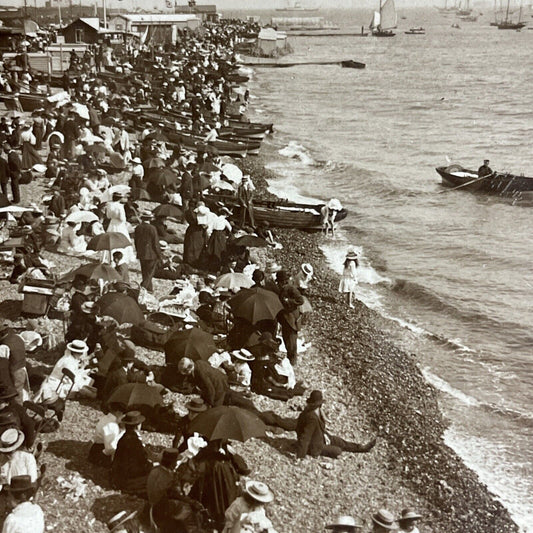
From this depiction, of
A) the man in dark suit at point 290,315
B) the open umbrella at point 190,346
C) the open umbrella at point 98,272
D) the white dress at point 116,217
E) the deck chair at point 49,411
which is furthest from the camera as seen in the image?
the white dress at point 116,217

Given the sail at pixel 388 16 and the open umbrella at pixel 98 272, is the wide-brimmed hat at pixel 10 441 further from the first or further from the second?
the sail at pixel 388 16

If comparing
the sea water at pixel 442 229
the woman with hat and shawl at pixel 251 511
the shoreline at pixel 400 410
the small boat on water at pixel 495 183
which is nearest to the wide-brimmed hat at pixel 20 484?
the woman with hat and shawl at pixel 251 511

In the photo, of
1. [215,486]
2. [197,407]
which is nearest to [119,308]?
[197,407]

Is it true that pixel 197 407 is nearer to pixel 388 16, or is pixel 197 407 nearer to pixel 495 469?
pixel 495 469

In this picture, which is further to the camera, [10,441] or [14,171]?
[14,171]

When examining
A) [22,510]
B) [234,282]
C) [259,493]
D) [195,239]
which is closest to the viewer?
[22,510]

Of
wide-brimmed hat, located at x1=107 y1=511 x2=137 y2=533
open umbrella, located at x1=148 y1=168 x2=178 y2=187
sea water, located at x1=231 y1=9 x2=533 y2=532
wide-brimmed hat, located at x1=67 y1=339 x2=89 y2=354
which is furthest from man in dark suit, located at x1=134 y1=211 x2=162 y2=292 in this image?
wide-brimmed hat, located at x1=107 y1=511 x2=137 y2=533

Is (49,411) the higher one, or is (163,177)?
(163,177)

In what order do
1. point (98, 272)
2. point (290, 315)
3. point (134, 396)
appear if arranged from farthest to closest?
point (98, 272) < point (290, 315) < point (134, 396)
